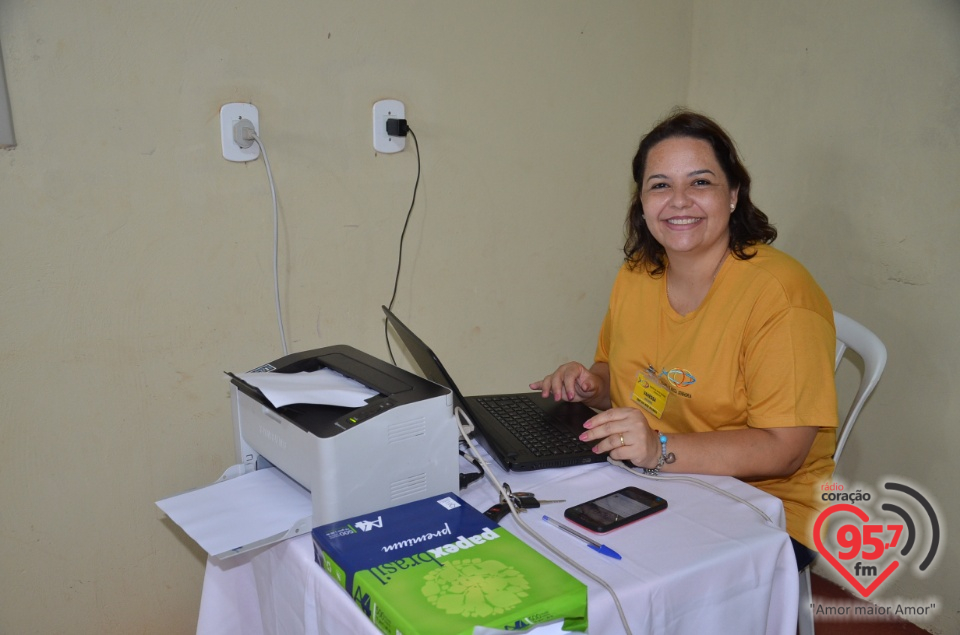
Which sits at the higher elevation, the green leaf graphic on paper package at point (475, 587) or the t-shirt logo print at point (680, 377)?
the t-shirt logo print at point (680, 377)

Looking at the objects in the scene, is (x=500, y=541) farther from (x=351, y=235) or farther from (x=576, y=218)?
(x=576, y=218)

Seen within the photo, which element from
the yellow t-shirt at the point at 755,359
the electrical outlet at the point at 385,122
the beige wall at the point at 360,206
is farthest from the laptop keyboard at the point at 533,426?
the electrical outlet at the point at 385,122

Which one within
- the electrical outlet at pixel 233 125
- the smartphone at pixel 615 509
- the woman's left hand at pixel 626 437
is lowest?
the smartphone at pixel 615 509

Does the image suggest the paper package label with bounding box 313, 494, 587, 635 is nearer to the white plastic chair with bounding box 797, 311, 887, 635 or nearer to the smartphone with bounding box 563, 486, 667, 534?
the smartphone with bounding box 563, 486, 667, 534

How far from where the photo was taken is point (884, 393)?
186 cm

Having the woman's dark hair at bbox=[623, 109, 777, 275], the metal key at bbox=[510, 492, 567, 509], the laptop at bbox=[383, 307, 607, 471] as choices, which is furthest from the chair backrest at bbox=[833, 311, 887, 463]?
the metal key at bbox=[510, 492, 567, 509]

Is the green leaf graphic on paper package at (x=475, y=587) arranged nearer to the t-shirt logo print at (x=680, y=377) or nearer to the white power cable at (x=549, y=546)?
the white power cable at (x=549, y=546)

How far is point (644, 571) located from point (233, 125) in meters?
1.21

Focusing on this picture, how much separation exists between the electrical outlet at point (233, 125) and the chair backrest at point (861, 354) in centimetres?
130

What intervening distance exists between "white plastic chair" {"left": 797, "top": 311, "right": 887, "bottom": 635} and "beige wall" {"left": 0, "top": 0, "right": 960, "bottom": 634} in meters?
0.31

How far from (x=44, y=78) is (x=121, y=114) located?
138mm

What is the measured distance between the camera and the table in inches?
34.1

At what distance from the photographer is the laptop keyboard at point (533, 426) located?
121 cm

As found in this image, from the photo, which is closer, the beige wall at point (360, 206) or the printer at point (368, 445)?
the printer at point (368, 445)
